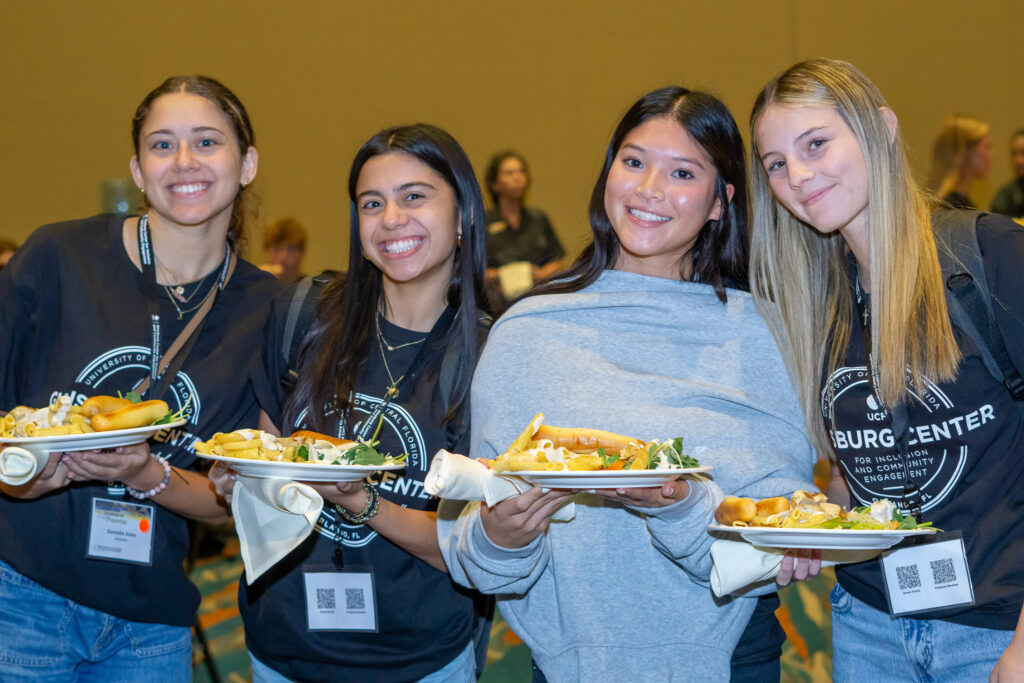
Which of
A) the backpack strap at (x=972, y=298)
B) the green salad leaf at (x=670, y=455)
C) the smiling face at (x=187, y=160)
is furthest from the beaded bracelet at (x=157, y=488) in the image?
the backpack strap at (x=972, y=298)

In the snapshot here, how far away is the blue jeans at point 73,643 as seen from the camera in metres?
2.26

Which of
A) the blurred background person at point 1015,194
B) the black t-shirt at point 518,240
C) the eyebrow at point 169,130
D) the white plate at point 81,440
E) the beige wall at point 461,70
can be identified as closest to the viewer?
the white plate at point 81,440

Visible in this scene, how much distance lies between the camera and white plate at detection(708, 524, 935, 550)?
5.37 feet

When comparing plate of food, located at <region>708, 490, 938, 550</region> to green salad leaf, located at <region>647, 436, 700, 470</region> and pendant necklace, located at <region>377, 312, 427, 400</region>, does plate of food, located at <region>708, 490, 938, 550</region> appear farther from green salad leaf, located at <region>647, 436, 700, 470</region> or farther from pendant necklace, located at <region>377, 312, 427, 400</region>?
pendant necklace, located at <region>377, 312, 427, 400</region>

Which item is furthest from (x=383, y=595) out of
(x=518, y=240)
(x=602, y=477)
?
(x=518, y=240)

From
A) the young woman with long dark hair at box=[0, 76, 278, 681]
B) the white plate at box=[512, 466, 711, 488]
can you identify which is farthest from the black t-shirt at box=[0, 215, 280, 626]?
the white plate at box=[512, 466, 711, 488]

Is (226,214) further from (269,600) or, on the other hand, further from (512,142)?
(512,142)

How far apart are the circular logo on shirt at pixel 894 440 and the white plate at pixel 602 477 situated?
45 cm

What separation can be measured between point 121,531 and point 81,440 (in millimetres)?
447

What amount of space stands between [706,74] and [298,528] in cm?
862

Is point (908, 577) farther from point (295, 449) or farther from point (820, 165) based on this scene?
point (295, 449)

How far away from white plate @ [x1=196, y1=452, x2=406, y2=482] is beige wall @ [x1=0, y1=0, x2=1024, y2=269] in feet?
25.0

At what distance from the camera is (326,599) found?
89.0 inches

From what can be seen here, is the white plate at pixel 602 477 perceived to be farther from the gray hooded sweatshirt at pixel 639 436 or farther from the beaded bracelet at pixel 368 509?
the beaded bracelet at pixel 368 509
